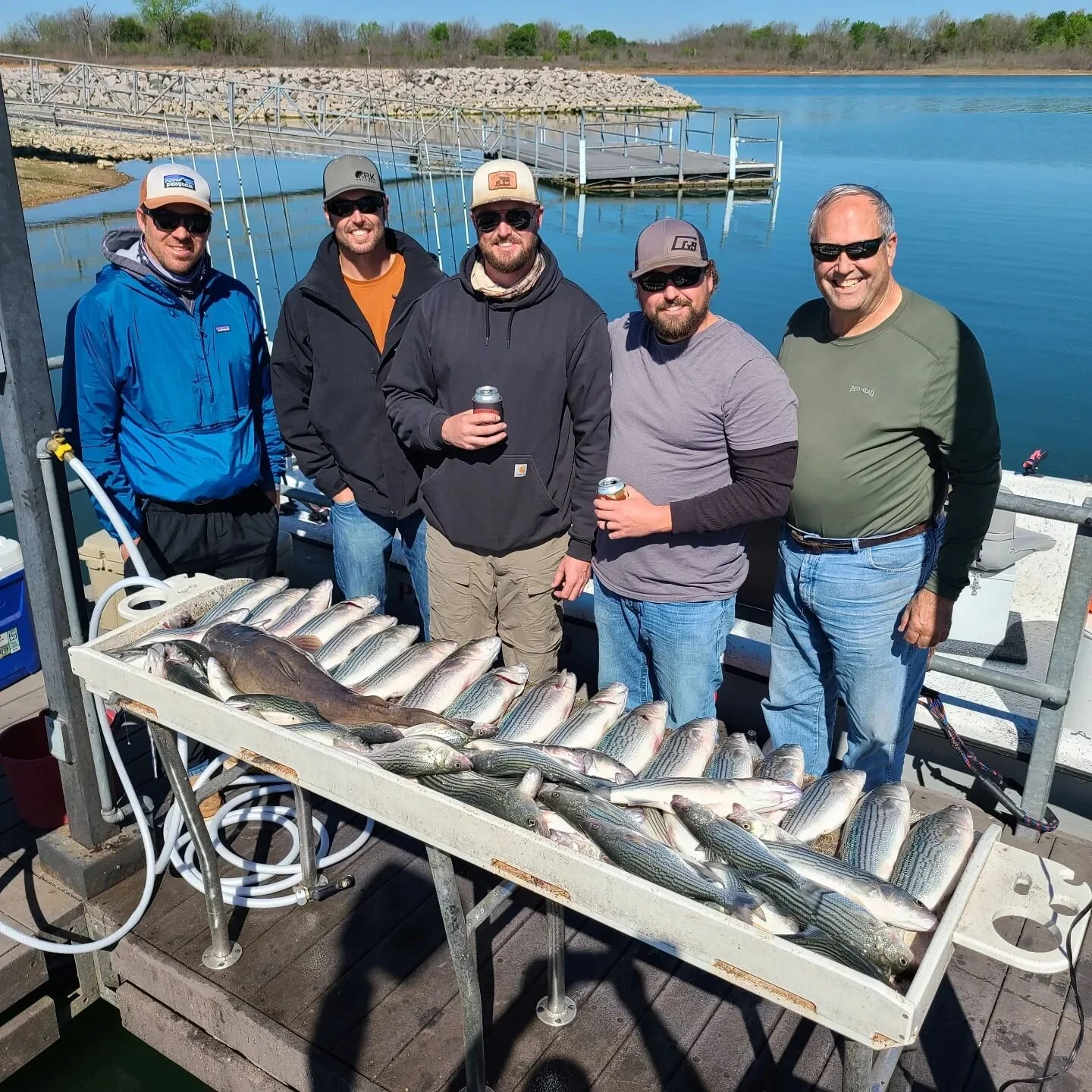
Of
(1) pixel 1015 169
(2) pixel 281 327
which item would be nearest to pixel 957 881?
(2) pixel 281 327

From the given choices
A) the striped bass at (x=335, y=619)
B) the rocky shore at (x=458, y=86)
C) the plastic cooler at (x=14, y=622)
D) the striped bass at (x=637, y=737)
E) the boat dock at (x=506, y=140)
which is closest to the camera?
the striped bass at (x=637, y=737)

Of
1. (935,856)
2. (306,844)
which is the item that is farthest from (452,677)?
(935,856)

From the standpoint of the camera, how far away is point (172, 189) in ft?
9.62

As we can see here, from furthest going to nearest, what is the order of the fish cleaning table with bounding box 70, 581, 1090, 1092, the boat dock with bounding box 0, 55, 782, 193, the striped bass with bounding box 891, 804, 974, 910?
the boat dock with bounding box 0, 55, 782, 193, the striped bass with bounding box 891, 804, 974, 910, the fish cleaning table with bounding box 70, 581, 1090, 1092

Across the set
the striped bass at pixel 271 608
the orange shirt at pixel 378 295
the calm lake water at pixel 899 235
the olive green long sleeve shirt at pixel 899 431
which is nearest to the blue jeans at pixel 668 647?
the olive green long sleeve shirt at pixel 899 431

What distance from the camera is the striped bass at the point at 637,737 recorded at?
2.09m

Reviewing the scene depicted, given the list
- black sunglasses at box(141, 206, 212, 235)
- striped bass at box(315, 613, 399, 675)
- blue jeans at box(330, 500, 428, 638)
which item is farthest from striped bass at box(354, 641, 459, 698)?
black sunglasses at box(141, 206, 212, 235)

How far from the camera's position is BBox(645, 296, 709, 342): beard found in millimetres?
2496

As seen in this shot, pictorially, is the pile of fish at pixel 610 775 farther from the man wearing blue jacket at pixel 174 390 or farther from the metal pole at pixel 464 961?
the man wearing blue jacket at pixel 174 390

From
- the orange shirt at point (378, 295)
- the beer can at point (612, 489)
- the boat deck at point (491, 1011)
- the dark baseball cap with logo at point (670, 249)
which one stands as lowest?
the boat deck at point (491, 1011)

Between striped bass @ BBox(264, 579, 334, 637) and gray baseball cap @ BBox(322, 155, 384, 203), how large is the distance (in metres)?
1.37

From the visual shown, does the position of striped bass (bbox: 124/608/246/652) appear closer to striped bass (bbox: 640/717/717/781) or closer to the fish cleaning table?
the fish cleaning table

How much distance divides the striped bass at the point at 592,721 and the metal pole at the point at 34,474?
5.51 ft

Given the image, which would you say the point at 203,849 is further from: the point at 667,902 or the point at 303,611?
the point at 667,902
